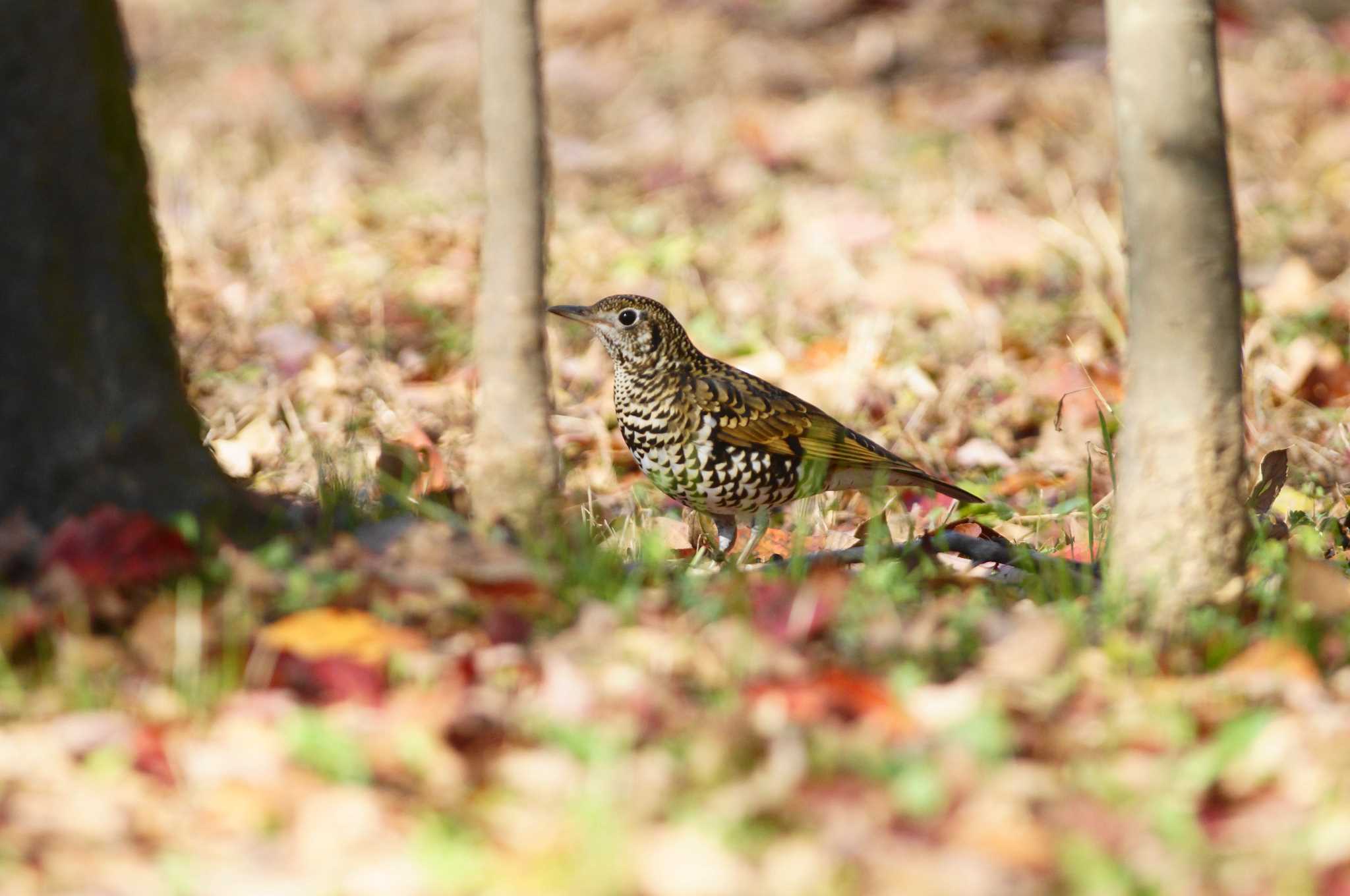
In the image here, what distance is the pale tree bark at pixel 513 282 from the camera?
4363mm

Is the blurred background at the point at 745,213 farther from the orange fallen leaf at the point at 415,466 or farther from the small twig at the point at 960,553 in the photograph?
the small twig at the point at 960,553

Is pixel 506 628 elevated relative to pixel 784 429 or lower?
lower

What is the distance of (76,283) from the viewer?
11.7ft

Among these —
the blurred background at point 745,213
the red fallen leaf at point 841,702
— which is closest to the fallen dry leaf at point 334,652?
the red fallen leaf at point 841,702

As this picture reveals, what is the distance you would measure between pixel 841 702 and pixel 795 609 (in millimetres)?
444

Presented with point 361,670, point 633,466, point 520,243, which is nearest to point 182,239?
point 633,466

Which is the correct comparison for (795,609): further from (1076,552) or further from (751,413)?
(751,413)

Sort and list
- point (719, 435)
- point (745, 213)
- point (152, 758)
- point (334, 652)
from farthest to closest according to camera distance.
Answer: point (745, 213), point (719, 435), point (334, 652), point (152, 758)

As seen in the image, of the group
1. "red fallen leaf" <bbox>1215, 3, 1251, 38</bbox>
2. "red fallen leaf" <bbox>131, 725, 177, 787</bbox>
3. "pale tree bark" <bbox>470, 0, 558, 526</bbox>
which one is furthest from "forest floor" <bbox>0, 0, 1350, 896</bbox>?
"red fallen leaf" <bbox>1215, 3, 1251, 38</bbox>

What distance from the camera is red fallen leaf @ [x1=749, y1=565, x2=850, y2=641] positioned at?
3295mm

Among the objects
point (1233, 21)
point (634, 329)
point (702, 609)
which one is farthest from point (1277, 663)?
point (1233, 21)

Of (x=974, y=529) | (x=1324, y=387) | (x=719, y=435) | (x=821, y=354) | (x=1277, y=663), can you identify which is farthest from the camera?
(x=821, y=354)

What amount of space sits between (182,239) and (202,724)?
633 cm

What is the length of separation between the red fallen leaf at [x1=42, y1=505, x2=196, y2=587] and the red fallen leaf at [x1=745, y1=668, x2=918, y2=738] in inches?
51.0
